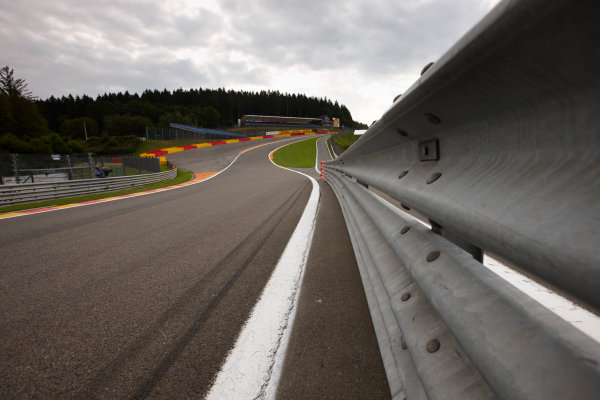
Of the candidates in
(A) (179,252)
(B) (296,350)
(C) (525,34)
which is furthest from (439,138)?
(A) (179,252)

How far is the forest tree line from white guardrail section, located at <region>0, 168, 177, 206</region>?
34816 mm

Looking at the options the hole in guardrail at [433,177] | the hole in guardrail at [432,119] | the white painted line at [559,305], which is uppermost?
the hole in guardrail at [432,119]

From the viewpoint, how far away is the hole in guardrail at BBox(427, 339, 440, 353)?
0.89 metres

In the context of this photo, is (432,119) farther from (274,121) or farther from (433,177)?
(274,121)

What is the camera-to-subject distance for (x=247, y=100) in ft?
386

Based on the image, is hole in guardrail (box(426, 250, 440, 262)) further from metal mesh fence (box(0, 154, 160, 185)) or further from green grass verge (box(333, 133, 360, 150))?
green grass verge (box(333, 133, 360, 150))

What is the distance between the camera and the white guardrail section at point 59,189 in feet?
28.1

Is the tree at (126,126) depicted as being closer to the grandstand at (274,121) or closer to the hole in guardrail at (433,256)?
the grandstand at (274,121)

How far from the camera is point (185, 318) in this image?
178 centimetres

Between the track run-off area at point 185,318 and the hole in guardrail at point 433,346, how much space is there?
409mm

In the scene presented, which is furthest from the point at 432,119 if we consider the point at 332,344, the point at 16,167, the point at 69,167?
the point at 69,167

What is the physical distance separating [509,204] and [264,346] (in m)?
1.30

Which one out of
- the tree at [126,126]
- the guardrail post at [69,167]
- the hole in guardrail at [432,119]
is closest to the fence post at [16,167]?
the guardrail post at [69,167]

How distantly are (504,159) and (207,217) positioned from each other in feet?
15.5
